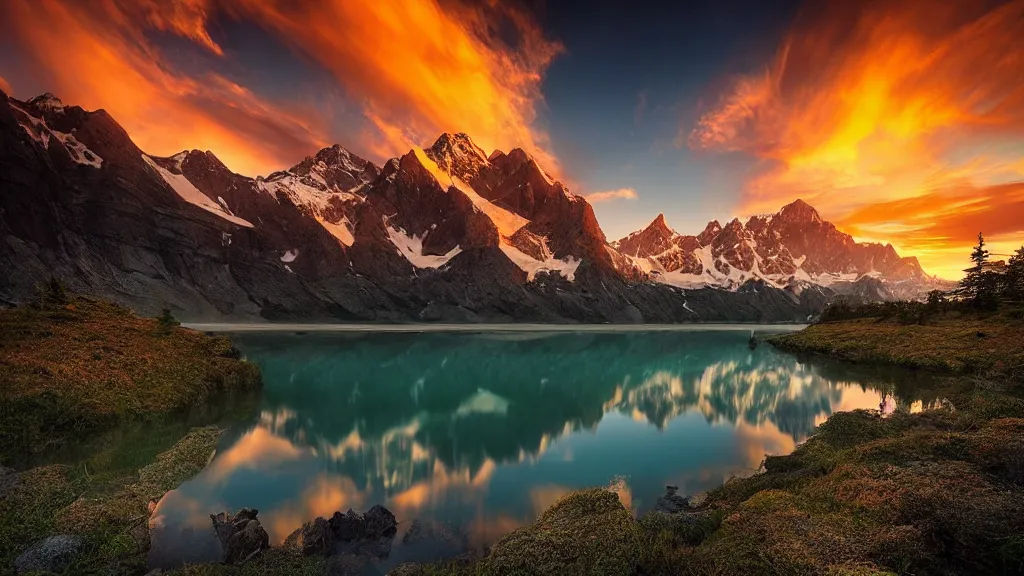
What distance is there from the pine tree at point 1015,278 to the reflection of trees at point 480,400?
33.0 m

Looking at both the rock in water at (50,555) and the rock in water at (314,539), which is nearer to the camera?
the rock in water at (50,555)

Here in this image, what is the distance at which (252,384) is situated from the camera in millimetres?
39031

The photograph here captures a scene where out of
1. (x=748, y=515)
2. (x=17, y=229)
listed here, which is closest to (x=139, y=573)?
(x=748, y=515)

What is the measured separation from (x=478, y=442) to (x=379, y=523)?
42.6 ft

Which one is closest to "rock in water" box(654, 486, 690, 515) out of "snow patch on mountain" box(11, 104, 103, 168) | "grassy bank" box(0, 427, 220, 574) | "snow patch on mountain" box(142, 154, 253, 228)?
"grassy bank" box(0, 427, 220, 574)

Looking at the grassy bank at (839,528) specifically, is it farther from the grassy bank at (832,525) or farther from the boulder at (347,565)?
the boulder at (347,565)

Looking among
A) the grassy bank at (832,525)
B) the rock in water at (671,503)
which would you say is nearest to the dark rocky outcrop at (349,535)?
the grassy bank at (832,525)

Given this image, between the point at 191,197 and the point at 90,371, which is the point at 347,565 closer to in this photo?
the point at 90,371

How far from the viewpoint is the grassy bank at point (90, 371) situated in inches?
816

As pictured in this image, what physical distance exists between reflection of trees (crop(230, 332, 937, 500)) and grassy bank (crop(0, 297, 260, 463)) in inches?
234

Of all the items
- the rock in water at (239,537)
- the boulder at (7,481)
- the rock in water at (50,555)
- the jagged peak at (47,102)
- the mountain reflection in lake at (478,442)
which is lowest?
the mountain reflection in lake at (478,442)

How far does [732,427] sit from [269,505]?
29.8 m

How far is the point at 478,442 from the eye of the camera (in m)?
27.5

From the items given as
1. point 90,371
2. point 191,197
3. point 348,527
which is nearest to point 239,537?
point 348,527
